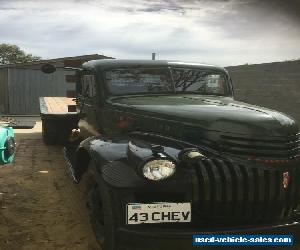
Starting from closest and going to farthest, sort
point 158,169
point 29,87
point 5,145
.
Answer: point 158,169, point 5,145, point 29,87

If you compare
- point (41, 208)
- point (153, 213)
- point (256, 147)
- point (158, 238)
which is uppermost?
point (256, 147)

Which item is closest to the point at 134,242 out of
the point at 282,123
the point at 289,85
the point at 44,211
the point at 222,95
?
the point at 282,123

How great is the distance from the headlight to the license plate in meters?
0.20

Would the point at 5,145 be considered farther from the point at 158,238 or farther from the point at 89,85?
the point at 158,238

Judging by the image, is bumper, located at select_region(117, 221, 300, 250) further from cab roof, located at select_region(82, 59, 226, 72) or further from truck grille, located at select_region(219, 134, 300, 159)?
cab roof, located at select_region(82, 59, 226, 72)

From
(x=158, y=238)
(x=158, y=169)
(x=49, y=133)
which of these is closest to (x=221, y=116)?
(x=158, y=169)

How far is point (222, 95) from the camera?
5.08 metres

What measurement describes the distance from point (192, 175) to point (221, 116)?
25.8 inches

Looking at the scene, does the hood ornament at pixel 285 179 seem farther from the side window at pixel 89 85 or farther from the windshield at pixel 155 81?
the side window at pixel 89 85

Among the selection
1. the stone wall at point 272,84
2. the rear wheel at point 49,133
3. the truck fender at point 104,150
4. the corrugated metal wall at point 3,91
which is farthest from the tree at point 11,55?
the truck fender at point 104,150

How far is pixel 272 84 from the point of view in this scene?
13.2 meters

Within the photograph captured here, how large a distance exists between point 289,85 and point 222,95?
8.17m

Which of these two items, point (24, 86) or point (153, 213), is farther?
point (24, 86)

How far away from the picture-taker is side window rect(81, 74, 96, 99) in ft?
15.7
